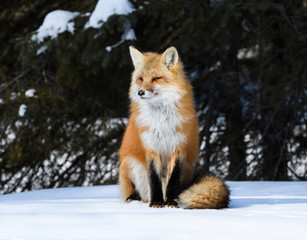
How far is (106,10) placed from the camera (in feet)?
20.6

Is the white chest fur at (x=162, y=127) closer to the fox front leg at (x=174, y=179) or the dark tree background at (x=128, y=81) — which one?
the fox front leg at (x=174, y=179)

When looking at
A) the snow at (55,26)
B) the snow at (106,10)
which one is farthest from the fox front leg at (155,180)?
the snow at (55,26)

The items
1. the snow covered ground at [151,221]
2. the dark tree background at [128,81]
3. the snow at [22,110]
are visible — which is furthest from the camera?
the snow at [22,110]

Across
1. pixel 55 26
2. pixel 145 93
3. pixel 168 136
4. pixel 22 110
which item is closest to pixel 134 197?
pixel 168 136

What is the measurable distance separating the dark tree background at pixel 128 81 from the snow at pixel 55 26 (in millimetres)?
91

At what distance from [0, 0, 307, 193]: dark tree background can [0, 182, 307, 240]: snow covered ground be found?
305 centimetres

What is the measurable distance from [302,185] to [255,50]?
8.60 ft

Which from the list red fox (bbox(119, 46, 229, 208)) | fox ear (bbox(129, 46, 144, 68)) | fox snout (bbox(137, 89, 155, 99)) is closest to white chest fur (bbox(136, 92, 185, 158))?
red fox (bbox(119, 46, 229, 208))

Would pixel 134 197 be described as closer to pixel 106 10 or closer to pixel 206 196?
pixel 206 196

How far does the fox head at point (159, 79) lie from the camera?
398 cm

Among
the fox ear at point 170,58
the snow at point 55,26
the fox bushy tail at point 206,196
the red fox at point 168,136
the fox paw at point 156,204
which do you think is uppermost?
the snow at point 55,26

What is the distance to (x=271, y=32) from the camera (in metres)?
7.32

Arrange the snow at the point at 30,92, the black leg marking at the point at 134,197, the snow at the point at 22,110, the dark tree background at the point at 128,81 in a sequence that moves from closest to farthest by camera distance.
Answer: the black leg marking at the point at 134,197 < the dark tree background at the point at 128,81 < the snow at the point at 22,110 < the snow at the point at 30,92

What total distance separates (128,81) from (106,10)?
1.37m
